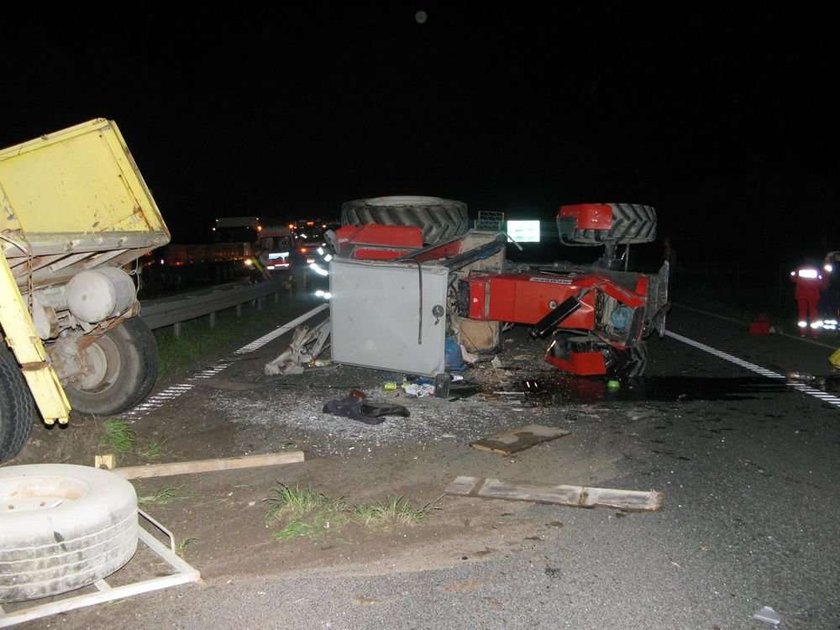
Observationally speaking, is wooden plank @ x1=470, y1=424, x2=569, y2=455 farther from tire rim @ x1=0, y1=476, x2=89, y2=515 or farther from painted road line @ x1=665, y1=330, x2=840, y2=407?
A: painted road line @ x1=665, y1=330, x2=840, y2=407

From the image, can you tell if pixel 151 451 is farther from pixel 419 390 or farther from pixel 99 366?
pixel 419 390

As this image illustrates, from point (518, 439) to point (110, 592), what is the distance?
3438 millimetres

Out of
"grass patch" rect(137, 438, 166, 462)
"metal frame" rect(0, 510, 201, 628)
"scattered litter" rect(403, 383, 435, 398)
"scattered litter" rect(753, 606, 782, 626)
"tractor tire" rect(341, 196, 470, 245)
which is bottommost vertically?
"scattered litter" rect(403, 383, 435, 398)

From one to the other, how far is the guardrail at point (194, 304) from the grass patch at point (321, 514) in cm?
545

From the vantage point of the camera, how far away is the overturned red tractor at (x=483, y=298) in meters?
7.58

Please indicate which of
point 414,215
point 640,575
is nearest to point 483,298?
point 414,215

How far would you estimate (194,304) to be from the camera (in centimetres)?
1091

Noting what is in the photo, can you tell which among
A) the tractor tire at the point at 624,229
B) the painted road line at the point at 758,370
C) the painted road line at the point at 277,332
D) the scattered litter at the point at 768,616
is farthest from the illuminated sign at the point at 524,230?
the scattered litter at the point at 768,616

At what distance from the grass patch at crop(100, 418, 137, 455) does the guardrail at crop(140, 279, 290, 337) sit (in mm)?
3408

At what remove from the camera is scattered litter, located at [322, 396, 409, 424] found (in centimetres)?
637

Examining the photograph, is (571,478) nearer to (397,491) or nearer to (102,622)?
(397,491)

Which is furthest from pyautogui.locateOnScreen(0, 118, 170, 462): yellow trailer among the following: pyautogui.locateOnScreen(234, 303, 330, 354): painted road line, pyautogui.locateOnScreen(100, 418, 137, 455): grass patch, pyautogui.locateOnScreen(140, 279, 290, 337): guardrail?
pyautogui.locateOnScreen(234, 303, 330, 354): painted road line

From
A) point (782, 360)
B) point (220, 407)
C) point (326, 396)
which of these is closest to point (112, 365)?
point (220, 407)

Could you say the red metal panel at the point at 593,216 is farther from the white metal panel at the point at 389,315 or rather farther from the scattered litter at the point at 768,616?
the scattered litter at the point at 768,616
